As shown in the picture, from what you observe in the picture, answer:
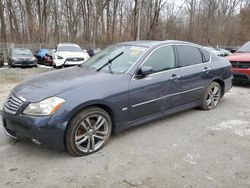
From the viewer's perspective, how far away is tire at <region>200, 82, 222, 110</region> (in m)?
5.36

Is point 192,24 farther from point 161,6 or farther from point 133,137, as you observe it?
point 133,137

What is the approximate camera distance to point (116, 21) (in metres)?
33.1

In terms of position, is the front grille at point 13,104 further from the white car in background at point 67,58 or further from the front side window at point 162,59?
the white car in background at point 67,58

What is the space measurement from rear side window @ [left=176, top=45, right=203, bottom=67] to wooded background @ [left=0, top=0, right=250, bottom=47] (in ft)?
71.0

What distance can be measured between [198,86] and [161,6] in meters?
31.2

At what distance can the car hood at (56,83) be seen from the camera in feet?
10.7

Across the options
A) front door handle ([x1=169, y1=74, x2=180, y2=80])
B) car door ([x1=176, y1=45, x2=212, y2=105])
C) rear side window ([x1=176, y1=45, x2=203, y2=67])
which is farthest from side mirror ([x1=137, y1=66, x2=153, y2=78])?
rear side window ([x1=176, y1=45, x2=203, y2=67])

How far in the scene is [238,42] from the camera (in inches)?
1649

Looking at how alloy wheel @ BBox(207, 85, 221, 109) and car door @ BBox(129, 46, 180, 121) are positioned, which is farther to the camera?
alloy wheel @ BBox(207, 85, 221, 109)

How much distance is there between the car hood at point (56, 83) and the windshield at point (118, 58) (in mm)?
256

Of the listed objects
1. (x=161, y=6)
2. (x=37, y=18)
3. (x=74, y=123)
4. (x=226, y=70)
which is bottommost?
(x=74, y=123)

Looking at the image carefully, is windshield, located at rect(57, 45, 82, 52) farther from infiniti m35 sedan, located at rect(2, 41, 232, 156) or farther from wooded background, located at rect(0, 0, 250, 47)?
wooded background, located at rect(0, 0, 250, 47)

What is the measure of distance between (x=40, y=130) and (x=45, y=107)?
0.98 feet

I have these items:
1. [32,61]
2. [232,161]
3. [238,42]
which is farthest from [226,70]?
[238,42]
